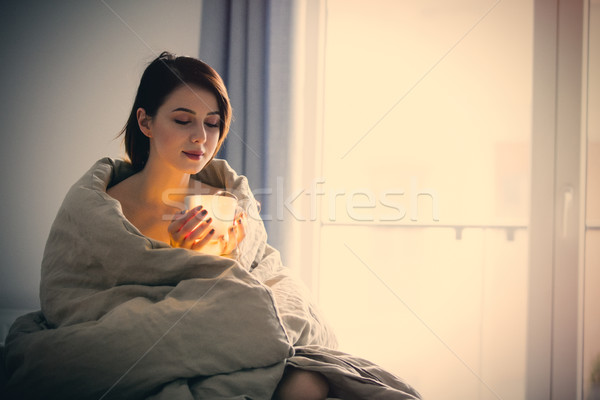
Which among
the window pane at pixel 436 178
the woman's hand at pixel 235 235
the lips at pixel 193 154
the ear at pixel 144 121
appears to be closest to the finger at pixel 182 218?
the woman's hand at pixel 235 235

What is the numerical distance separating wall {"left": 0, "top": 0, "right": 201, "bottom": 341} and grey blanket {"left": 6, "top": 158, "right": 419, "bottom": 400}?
782mm

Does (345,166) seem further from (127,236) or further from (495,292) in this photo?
(127,236)

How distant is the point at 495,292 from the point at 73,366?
1.75 meters

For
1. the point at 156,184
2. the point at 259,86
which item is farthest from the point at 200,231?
the point at 259,86

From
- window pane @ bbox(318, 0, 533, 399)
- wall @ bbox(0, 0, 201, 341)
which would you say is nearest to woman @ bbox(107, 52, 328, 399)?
wall @ bbox(0, 0, 201, 341)

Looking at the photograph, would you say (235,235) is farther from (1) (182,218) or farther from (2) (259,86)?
(2) (259,86)

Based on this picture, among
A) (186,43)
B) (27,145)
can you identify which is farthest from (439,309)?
(27,145)

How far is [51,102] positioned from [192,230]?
123 centimetres

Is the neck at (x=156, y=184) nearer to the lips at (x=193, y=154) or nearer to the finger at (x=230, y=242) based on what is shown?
the lips at (x=193, y=154)

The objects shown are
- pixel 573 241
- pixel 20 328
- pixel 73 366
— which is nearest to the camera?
pixel 73 366

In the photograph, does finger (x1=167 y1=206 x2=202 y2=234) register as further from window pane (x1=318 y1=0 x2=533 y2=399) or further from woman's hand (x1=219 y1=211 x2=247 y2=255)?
window pane (x1=318 y1=0 x2=533 y2=399)

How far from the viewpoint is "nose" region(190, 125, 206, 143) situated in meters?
1.20

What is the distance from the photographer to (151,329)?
0.83 metres

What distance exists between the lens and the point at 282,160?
185 cm
